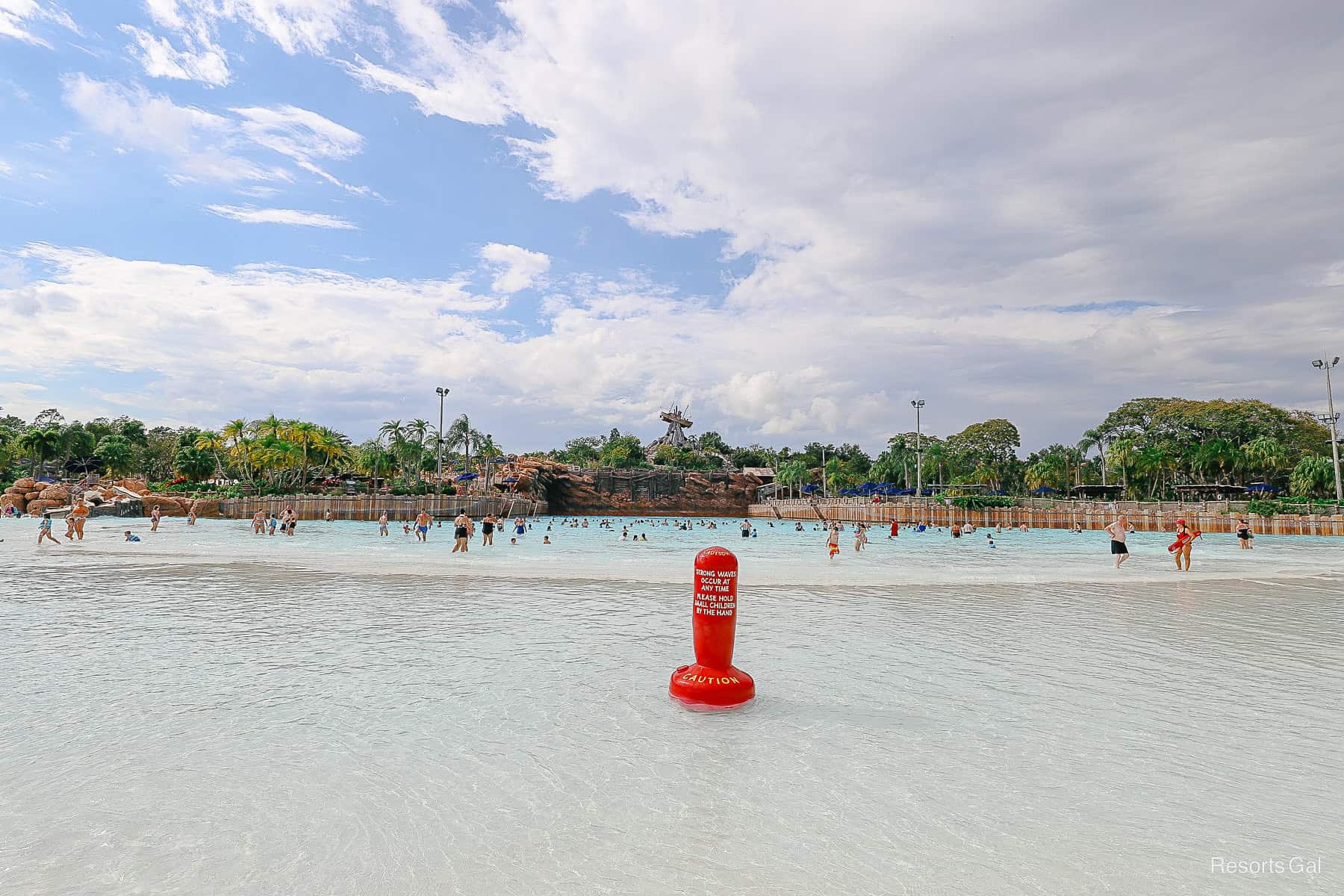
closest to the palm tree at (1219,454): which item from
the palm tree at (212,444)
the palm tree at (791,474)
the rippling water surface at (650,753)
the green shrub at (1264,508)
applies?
the green shrub at (1264,508)

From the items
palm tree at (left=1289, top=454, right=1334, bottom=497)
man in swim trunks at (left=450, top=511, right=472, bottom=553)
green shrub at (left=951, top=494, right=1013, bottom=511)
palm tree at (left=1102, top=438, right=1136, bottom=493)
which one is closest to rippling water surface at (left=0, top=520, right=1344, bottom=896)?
Result: man in swim trunks at (left=450, top=511, right=472, bottom=553)

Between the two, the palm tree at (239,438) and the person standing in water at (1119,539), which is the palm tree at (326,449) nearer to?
the palm tree at (239,438)

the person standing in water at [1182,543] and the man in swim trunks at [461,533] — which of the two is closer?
the person standing in water at [1182,543]

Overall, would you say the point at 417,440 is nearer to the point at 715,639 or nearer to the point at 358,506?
the point at 358,506

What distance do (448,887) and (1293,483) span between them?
80138 mm

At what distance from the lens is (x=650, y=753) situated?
5156mm

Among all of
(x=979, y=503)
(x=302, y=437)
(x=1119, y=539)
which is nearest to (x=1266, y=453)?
(x=979, y=503)

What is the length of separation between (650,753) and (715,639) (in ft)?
4.99

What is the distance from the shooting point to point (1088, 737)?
5.54 metres

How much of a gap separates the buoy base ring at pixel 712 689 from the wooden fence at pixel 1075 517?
54.0 metres

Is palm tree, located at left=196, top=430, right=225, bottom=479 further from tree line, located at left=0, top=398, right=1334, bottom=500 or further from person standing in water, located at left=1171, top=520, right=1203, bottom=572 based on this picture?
person standing in water, located at left=1171, top=520, right=1203, bottom=572

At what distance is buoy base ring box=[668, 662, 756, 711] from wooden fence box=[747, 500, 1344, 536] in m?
54.0

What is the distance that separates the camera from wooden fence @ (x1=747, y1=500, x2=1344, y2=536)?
47.3 m

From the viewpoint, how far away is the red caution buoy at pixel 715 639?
6.38m
